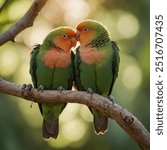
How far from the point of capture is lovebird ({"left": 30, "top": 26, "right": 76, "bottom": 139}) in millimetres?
3734

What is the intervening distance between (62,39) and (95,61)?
8.2 inches

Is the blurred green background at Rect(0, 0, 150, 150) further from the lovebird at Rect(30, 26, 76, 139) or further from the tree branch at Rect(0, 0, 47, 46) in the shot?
the tree branch at Rect(0, 0, 47, 46)

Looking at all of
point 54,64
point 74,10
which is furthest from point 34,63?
point 74,10

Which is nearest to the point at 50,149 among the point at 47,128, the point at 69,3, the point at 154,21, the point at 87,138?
the point at 87,138

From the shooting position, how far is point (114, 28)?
5594 mm

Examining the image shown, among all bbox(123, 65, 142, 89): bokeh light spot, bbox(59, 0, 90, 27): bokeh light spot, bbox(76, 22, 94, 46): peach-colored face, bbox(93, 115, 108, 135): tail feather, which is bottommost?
bbox(123, 65, 142, 89): bokeh light spot

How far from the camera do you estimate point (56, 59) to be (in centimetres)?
375

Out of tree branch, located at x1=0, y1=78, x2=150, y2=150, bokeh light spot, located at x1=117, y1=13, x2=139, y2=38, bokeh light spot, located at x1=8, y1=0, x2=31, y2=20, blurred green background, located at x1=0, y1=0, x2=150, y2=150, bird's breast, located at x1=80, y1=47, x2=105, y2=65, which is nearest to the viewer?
tree branch, located at x1=0, y1=78, x2=150, y2=150

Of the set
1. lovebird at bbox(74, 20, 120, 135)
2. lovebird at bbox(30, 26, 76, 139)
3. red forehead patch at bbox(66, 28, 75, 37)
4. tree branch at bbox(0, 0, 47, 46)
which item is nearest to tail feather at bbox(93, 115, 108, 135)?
lovebird at bbox(74, 20, 120, 135)

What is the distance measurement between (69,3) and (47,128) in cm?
119

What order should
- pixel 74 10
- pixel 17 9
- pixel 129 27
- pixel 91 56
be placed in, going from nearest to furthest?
pixel 91 56, pixel 17 9, pixel 74 10, pixel 129 27

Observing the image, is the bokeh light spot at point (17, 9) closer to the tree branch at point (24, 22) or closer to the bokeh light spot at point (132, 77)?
the tree branch at point (24, 22)

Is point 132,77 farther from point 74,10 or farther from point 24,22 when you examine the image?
point 24,22

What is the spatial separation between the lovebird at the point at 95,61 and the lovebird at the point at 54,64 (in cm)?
4
